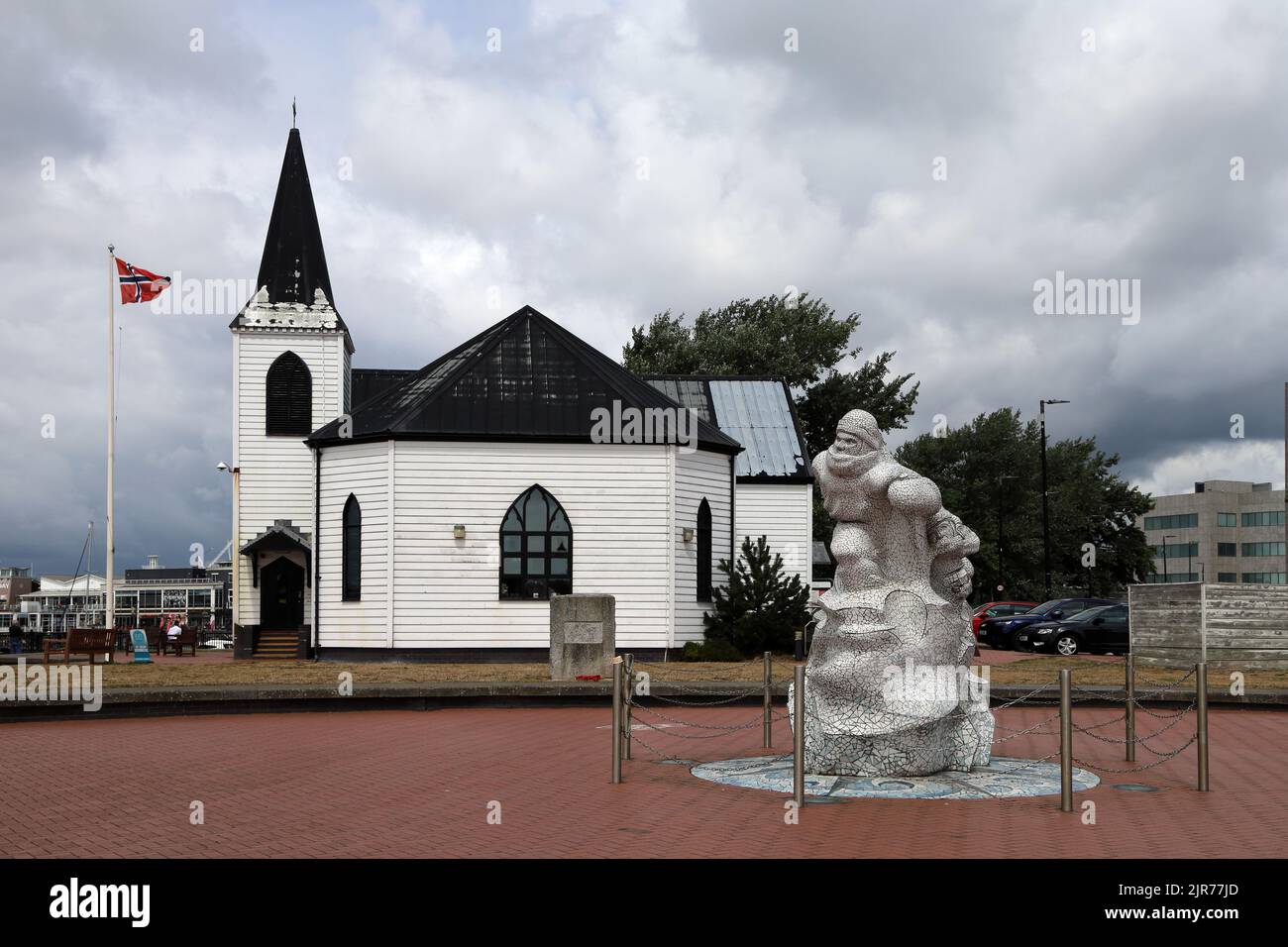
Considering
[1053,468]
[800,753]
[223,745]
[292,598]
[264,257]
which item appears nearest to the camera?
[800,753]

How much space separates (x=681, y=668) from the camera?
84.5ft

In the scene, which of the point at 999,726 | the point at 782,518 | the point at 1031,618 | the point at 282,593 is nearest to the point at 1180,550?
the point at 1031,618

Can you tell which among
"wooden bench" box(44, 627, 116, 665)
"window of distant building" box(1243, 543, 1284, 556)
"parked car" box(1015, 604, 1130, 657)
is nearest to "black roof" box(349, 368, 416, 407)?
"wooden bench" box(44, 627, 116, 665)

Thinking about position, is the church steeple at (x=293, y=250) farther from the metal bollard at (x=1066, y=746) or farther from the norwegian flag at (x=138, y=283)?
the metal bollard at (x=1066, y=746)

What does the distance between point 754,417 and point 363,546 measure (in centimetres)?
1319

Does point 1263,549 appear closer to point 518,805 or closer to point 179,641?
point 179,641

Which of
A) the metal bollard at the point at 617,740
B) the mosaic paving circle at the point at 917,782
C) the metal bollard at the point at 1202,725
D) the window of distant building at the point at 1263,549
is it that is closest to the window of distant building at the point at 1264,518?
the window of distant building at the point at 1263,549

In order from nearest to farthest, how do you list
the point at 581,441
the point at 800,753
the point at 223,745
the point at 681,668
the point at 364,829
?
the point at 364,829 → the point at 800,753 → the point at 223,745 → the point at 681,668 → the point at 581,441

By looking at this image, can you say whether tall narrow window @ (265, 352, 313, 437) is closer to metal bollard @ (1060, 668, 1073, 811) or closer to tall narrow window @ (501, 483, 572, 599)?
tall narrow window @ (501, 483, 572, 599)

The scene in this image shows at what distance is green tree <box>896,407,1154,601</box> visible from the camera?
249 feet

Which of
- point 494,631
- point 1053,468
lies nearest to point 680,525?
point 494,631

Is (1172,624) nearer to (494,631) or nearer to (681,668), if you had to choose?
(681,668)

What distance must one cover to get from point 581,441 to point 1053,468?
197ft

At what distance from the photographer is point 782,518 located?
3431 cm
